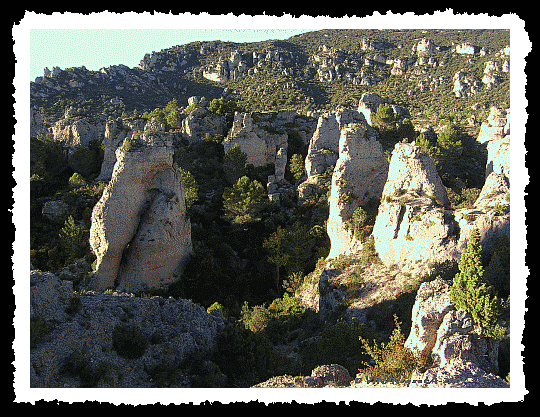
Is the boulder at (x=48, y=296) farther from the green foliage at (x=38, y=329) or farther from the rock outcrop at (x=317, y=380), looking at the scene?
the rock outcrop at (x=317, y=380)

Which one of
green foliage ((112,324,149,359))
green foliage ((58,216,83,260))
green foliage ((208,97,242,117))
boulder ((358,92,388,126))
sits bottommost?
green foliage ((112,324,149,359))

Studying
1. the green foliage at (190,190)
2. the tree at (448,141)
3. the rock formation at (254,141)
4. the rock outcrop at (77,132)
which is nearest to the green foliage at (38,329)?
the green foliage at (190,190)

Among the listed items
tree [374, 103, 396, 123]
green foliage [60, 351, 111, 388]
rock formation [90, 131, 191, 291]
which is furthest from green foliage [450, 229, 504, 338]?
tree [374, 103, 396, 123]

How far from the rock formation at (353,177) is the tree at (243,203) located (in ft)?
27.7

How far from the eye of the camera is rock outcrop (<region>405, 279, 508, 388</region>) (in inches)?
430

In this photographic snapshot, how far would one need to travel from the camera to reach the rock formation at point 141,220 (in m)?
24.0

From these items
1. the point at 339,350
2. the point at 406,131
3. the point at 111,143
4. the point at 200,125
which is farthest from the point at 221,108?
the point at 339,350

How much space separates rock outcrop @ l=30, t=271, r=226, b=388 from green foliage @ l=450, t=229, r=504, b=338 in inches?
373

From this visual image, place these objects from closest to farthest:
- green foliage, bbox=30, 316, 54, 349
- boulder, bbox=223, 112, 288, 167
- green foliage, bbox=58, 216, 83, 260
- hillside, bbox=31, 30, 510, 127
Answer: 1. green foliage, bbox=30, 316, 54, 349
2. green foliage, bbox=58, 216, 83, 260
3. boulder, bbox=223, 112, 288, 167
4. hillside, bbox=31, 30, 510, 127

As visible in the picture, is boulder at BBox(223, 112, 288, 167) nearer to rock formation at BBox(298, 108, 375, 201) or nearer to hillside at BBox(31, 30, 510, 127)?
rock formation at BBox(298, 108, 375, 201)

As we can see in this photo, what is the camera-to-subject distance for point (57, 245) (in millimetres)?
30172

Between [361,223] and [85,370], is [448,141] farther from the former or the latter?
[85,370]

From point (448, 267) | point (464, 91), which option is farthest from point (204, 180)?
point (464, 91)

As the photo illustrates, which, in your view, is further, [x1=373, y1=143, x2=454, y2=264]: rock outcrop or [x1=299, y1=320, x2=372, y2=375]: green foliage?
[x1=373, y1=143, x2=454, y2=264]: rock outcrop
